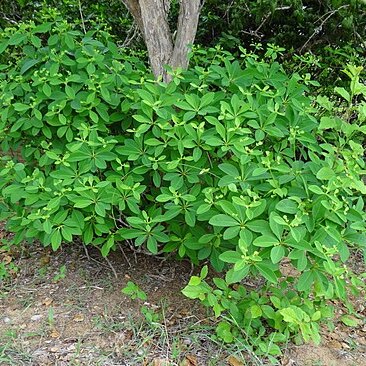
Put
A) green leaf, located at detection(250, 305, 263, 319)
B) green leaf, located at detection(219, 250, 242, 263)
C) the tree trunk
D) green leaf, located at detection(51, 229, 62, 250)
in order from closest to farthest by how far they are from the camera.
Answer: green leaf, located at detection(219, 250, 242, 263) < green leaf, located at detection(250, 305, 263, 319) < green leaf, located at detection(51, 229, 62, 250) < the tree trunk

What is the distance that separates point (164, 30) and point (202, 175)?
0.98 metres

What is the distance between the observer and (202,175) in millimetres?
2281

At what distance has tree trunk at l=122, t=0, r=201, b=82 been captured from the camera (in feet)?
8.92

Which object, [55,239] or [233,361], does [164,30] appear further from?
[233,361]

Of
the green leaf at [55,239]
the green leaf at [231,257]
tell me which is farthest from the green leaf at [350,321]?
the green leaf at [55,239]

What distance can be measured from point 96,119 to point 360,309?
1652 mm

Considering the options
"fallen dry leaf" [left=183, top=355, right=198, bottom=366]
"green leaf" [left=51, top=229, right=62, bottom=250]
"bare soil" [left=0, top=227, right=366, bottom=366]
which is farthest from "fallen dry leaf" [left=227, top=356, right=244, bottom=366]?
"green leaf" [left=51, top=229, right=62, bottom=250]

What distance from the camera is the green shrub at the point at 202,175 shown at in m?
1.96

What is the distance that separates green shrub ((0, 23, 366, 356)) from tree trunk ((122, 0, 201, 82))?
180 mm

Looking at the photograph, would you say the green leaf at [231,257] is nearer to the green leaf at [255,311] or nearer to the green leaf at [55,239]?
the green leaf at [255,311]

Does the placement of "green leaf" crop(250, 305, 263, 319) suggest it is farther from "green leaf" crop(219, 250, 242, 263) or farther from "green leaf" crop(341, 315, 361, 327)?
"green leaf" crop(341, 315, 361, 327)

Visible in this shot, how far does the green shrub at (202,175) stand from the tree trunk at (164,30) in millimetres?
180

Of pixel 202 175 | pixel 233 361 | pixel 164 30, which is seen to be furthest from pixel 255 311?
pixel 164 30

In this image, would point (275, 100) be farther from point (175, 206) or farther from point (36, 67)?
point (36, 67)
